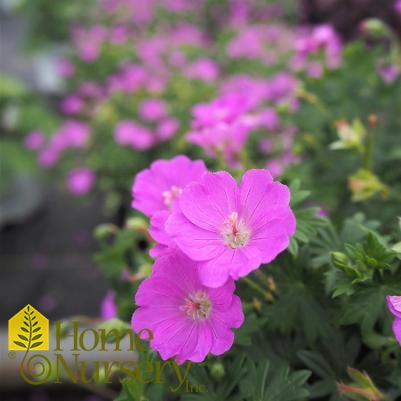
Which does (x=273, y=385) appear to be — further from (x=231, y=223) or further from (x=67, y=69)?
(x=67, y=69)

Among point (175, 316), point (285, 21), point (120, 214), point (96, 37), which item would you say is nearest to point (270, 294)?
point (175, 316)

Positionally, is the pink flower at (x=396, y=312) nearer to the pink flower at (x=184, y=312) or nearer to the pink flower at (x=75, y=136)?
the pink flower at (x=184, y=312)

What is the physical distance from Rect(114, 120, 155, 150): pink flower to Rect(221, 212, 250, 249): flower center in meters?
1.38

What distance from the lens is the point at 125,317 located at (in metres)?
0.78

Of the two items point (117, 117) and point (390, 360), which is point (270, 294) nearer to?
point (390, 360)

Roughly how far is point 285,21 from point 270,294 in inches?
136

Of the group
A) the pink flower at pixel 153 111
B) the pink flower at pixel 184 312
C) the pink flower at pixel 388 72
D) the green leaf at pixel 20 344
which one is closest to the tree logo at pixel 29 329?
the green leaf at pixel 20 344

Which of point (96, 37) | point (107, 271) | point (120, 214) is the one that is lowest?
point (107, 271)

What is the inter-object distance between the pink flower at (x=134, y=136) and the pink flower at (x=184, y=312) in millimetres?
1398

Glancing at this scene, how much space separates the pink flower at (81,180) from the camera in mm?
2090

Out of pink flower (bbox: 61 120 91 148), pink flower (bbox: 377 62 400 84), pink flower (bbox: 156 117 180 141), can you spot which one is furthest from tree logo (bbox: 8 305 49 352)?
pink flower (bbox: 61 120 91 148)

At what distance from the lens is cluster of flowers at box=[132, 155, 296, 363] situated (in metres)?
0.52

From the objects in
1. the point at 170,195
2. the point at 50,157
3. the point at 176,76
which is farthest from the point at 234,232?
the point at 176,76

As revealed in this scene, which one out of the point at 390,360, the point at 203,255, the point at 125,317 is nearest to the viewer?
the point at 203,255
